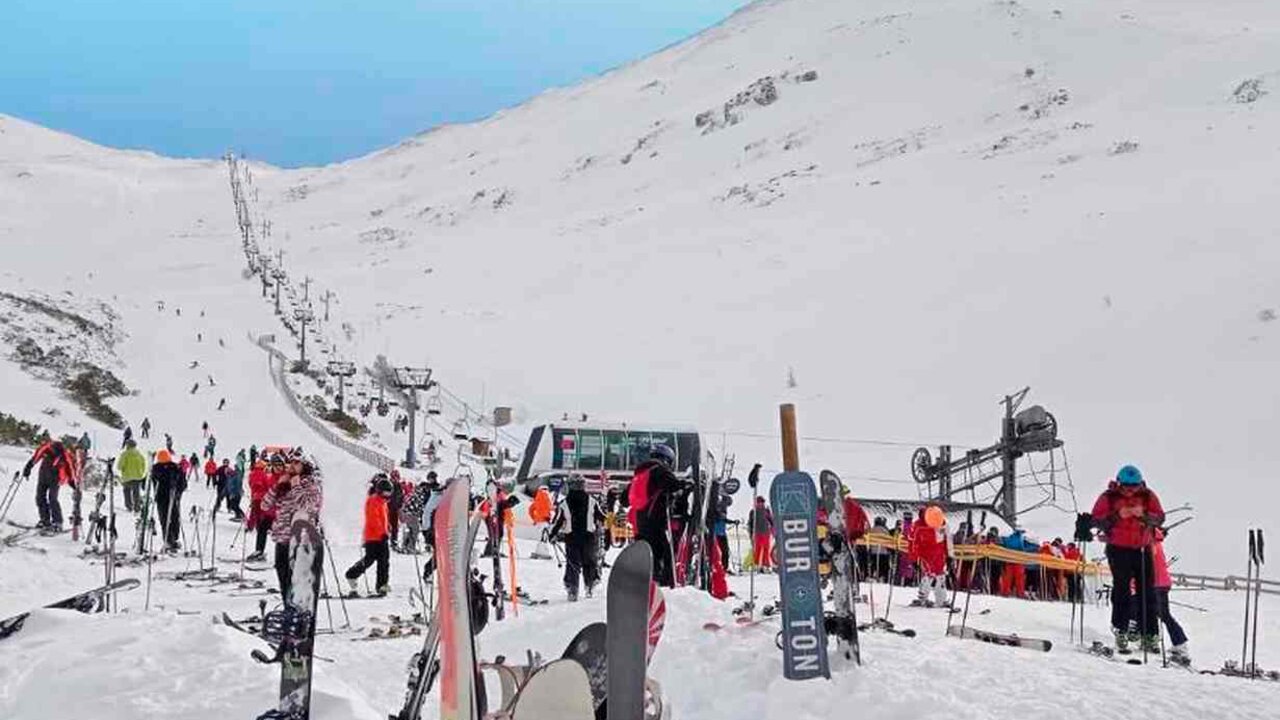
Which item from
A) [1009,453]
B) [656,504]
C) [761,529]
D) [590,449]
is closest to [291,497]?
[656,504]

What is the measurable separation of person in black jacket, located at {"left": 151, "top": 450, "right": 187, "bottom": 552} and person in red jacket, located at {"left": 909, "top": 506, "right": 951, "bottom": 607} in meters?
8.84

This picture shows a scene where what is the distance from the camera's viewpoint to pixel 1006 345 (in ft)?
124

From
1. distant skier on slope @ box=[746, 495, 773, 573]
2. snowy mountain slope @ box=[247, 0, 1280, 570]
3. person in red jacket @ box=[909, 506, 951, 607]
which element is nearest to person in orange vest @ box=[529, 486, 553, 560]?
distant skier on slope @ box=[746, 495, 773, 573]

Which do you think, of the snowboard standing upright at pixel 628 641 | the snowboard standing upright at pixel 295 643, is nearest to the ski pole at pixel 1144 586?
the snowboard standing upright at pixel 295 643

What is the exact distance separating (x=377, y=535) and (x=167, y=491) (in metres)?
4.06

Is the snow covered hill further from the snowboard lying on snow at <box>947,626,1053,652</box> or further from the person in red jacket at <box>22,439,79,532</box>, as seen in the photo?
the person in red jacket at <box>22,439,79,532</box>

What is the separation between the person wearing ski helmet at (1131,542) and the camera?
354 inches

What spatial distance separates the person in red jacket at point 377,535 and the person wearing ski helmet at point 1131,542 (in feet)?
22.1

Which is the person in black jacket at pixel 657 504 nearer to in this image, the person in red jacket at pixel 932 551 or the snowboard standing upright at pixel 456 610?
the person in red jacket at pixel 932 551

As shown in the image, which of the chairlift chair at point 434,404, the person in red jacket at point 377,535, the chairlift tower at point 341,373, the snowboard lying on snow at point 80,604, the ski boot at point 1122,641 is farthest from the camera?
the chairlift chair at point 434,404

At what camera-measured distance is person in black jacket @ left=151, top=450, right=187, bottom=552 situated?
14.8 meters

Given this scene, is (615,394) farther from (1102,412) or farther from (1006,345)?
(1102,412)

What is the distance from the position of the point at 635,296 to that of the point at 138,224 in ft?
220

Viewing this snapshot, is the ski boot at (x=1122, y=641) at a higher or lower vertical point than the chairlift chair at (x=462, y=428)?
lower
